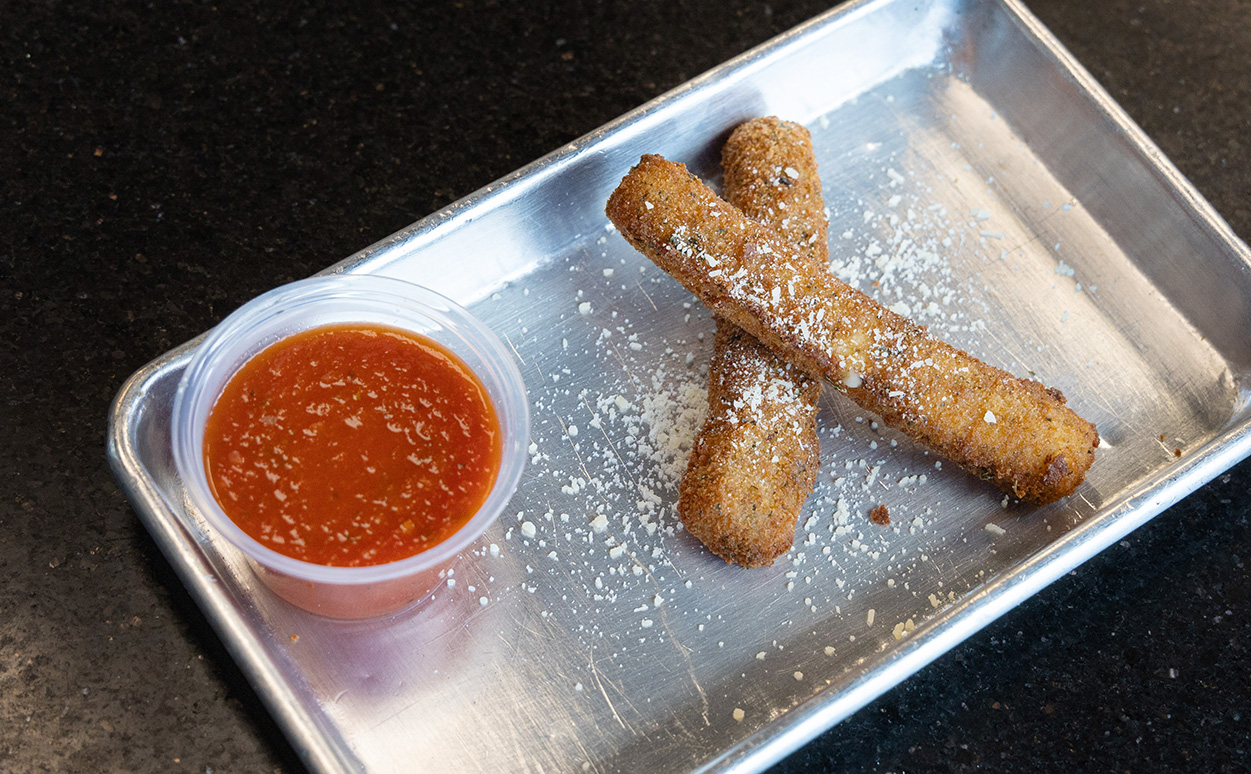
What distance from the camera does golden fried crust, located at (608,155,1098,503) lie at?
2352 millimetres

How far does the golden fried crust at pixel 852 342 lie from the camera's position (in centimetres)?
235

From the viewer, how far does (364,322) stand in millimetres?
2320

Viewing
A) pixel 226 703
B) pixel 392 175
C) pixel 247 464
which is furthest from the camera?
pixel 392 175

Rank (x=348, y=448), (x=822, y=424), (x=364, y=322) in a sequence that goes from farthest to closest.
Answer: (x=822, y=424) < (x=364, y=322) < (x=348, y=448)

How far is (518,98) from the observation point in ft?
10.2

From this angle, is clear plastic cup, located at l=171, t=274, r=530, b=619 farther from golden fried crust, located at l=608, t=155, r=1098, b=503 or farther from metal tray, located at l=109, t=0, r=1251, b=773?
golden fried crust, located at l=608, t=155, r=1098, b=503

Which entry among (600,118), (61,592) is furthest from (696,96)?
(61,592)

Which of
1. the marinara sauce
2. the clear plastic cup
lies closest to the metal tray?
the clear plastic cup

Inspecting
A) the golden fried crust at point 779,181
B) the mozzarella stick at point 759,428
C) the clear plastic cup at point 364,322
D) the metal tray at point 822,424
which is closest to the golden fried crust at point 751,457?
the mozzarella stick at point 759,428

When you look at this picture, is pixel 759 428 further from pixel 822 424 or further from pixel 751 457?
pixel 822 424

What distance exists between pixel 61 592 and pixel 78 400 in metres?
0.47

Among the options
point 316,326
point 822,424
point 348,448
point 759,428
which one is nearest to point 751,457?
point 759,428

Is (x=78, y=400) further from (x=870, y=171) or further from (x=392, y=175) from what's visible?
(x=870, y=171)

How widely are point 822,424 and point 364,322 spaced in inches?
42.6
